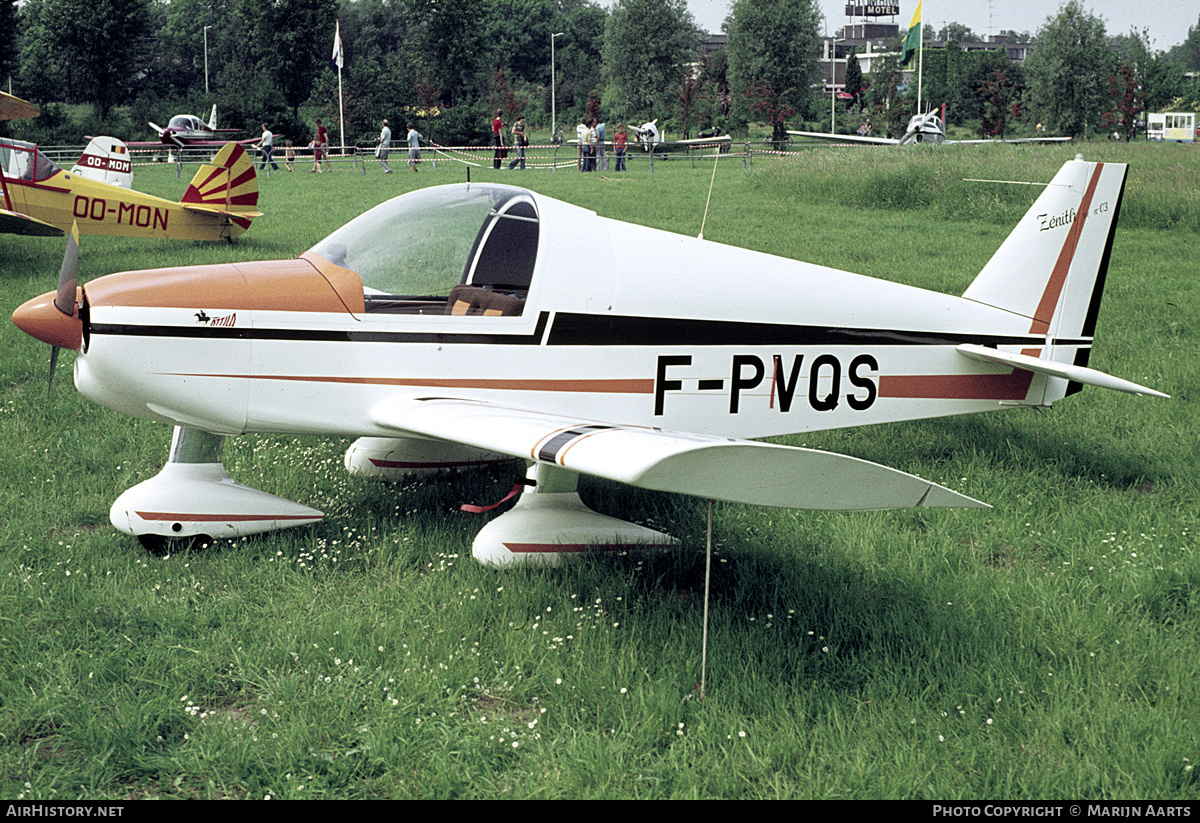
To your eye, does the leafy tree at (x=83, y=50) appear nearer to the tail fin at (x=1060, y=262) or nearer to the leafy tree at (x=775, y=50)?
the leafy tree at (x=775, y=50)

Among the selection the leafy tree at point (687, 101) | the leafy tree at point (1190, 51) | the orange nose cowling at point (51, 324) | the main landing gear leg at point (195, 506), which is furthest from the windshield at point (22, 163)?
the leafy tree at point (1190, 51)

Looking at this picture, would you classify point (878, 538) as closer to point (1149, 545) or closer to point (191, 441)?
point (1149, 545)

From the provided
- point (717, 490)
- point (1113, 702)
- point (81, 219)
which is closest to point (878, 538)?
point (1113, 702)

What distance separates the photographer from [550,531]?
458 cm

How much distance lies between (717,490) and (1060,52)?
69662 millimetres

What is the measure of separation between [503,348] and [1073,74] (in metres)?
68.2

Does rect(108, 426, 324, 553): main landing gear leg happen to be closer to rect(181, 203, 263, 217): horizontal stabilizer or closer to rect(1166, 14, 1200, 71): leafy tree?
rect(181, 203, 263, 217): horizontal stabilizer

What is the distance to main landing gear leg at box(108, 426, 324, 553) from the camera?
473 centimetres

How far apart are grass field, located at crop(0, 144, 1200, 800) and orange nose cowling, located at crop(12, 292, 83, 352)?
3.48ft

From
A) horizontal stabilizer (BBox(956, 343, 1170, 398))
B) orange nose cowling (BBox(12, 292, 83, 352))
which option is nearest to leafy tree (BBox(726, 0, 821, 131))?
horizontal stabilizer (BBox(956, 343, 1170, 398))

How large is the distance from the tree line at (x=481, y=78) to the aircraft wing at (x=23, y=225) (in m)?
43.3

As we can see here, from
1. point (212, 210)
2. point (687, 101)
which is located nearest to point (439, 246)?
point (212, 210)

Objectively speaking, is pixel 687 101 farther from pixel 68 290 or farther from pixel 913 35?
pixel 68 290

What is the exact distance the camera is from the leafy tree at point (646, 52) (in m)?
71.0
